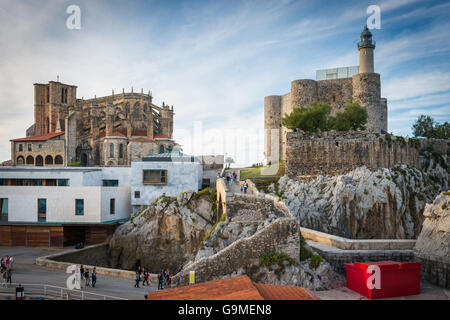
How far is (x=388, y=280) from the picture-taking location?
12391 mm

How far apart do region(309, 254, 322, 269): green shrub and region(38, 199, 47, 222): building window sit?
27491mm

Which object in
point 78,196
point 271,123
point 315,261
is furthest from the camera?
point 271,123

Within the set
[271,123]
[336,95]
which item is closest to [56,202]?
[271,123]

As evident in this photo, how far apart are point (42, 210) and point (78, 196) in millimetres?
3777

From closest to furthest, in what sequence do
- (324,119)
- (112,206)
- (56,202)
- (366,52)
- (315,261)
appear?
1. (315,261)
2. (56,202)
3. (112,206)
4. (324,119)
5. (366,52)

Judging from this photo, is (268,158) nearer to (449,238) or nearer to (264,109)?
(264,109)

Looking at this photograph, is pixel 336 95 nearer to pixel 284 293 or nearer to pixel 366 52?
pixel 366 52

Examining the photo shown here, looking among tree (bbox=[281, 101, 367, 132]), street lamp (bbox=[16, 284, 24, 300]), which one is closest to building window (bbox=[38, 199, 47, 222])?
street lamp (bbox=[16, 284, 24, 300])

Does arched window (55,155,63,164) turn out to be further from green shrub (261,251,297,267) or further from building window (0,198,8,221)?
green shrub (261,251,297,267)

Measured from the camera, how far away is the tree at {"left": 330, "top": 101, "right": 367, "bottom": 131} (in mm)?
36719

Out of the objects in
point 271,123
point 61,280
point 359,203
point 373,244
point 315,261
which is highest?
point 271,123

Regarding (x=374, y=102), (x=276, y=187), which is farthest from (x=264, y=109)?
(x=276, y=187)

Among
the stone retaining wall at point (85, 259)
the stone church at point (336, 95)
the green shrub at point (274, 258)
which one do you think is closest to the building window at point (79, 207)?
the stone retaining wall at point (85, 259)

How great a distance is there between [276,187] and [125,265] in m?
16.7
